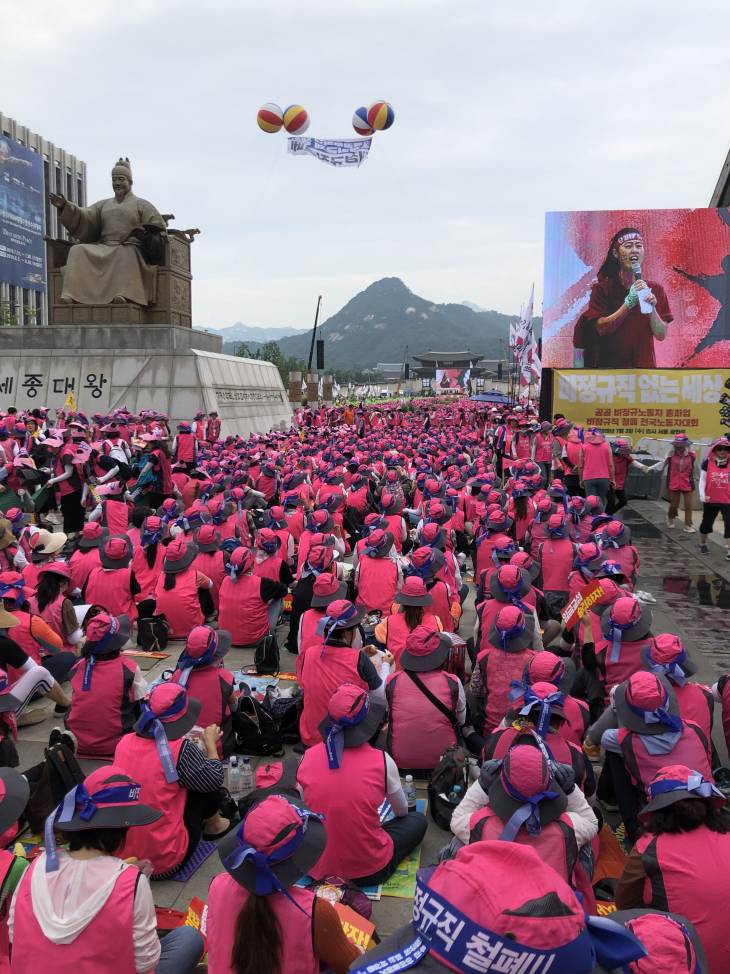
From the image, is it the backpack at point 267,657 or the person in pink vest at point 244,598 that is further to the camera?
the person in pink vest at point 244,598

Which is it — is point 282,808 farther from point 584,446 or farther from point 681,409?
point 681,409

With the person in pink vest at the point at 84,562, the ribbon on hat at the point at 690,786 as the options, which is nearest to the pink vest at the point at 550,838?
the ribbon on hat at the point at 690,786

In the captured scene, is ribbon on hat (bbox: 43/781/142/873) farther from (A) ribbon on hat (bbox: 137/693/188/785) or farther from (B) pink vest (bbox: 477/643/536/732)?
(B) pink vest (bbox: 477/643/536/732)

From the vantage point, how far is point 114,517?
9352 mm

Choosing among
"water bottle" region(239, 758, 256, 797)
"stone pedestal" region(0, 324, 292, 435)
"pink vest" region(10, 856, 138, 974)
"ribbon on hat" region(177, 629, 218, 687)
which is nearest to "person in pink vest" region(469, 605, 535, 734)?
"water bottle" region(239, 758, 256, 797)

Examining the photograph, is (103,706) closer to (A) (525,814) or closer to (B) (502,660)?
(B) (502,660)

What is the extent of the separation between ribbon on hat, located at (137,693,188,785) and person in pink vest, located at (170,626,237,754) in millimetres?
738

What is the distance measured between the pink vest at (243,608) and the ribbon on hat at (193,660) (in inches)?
93.9

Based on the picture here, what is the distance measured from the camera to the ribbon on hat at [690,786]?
274cm

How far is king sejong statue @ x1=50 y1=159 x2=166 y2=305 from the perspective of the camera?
816 inches

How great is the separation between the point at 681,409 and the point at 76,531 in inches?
542

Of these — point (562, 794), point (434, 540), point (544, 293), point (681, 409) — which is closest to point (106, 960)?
point (562, 794)

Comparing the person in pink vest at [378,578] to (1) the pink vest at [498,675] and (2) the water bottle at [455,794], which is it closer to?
(1) the pink vest at [498,675]

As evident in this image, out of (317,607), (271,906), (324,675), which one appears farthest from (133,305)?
(271,906)
